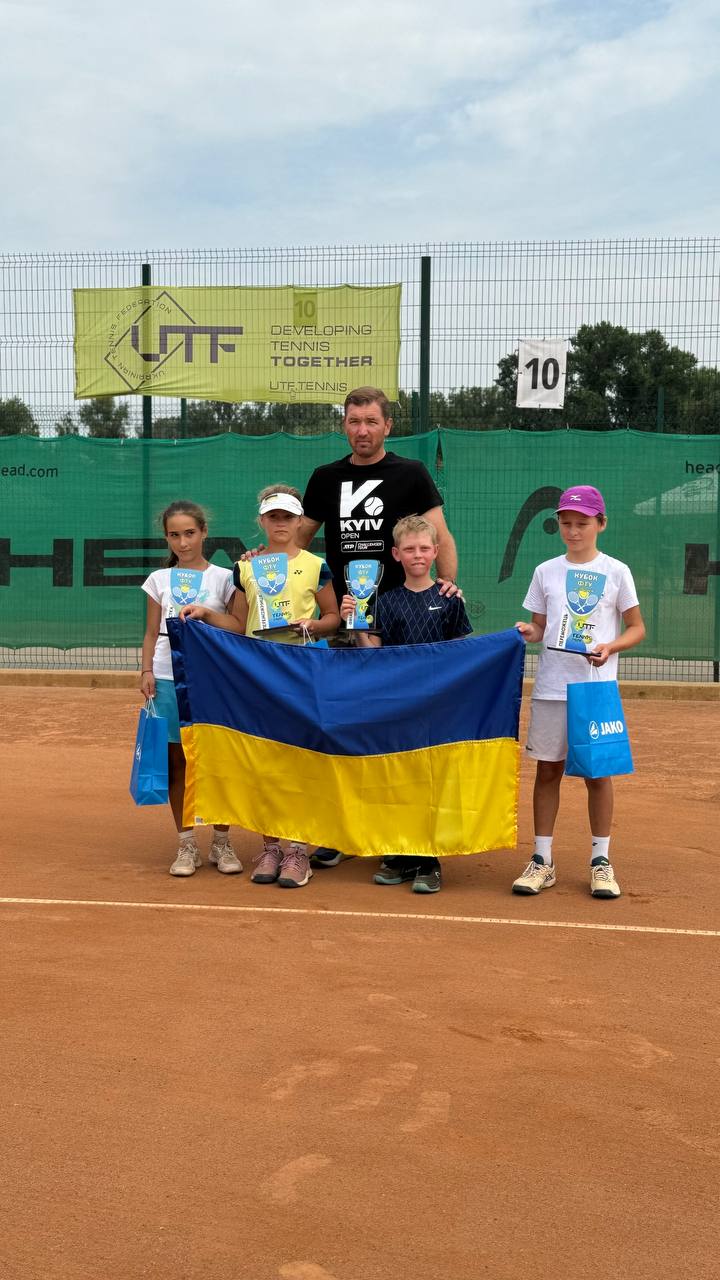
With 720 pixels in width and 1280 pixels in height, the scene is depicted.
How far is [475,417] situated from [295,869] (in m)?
7.32

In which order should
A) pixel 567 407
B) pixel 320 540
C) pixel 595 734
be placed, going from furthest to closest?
pixel 320 540 → pixel 567 407 → pixel 595 734

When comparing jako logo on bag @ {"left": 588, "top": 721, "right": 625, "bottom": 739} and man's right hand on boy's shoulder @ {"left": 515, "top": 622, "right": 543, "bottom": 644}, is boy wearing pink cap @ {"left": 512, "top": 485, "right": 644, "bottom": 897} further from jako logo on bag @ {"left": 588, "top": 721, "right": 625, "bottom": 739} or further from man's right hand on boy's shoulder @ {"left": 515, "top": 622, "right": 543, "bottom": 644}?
jako logo on bag @ {"left": 588, "top": 721, "right": 625, "bottom": 739}

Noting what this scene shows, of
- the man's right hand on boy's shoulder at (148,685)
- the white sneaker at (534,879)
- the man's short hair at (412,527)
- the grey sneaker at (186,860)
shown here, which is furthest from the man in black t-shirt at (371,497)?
the grey sneaker at (186,860)

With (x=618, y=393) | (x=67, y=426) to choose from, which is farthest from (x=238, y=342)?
(x=618, y=393)

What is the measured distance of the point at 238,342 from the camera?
12062 millimetres

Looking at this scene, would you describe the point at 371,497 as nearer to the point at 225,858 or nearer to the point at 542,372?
the point at 225,858

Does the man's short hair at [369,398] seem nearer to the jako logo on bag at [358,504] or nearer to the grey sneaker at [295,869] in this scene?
the jako logo on bag at [358,504]

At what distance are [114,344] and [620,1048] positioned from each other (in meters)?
9.87

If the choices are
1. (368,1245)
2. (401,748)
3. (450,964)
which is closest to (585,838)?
(401,748)

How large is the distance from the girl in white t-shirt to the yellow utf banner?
634cm

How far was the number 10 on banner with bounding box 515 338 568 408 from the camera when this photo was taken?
11422 millimetres

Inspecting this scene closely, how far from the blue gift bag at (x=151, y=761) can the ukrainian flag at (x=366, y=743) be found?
125 millimetres

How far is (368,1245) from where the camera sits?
105 inches

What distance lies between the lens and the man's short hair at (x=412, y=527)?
5.38 m
